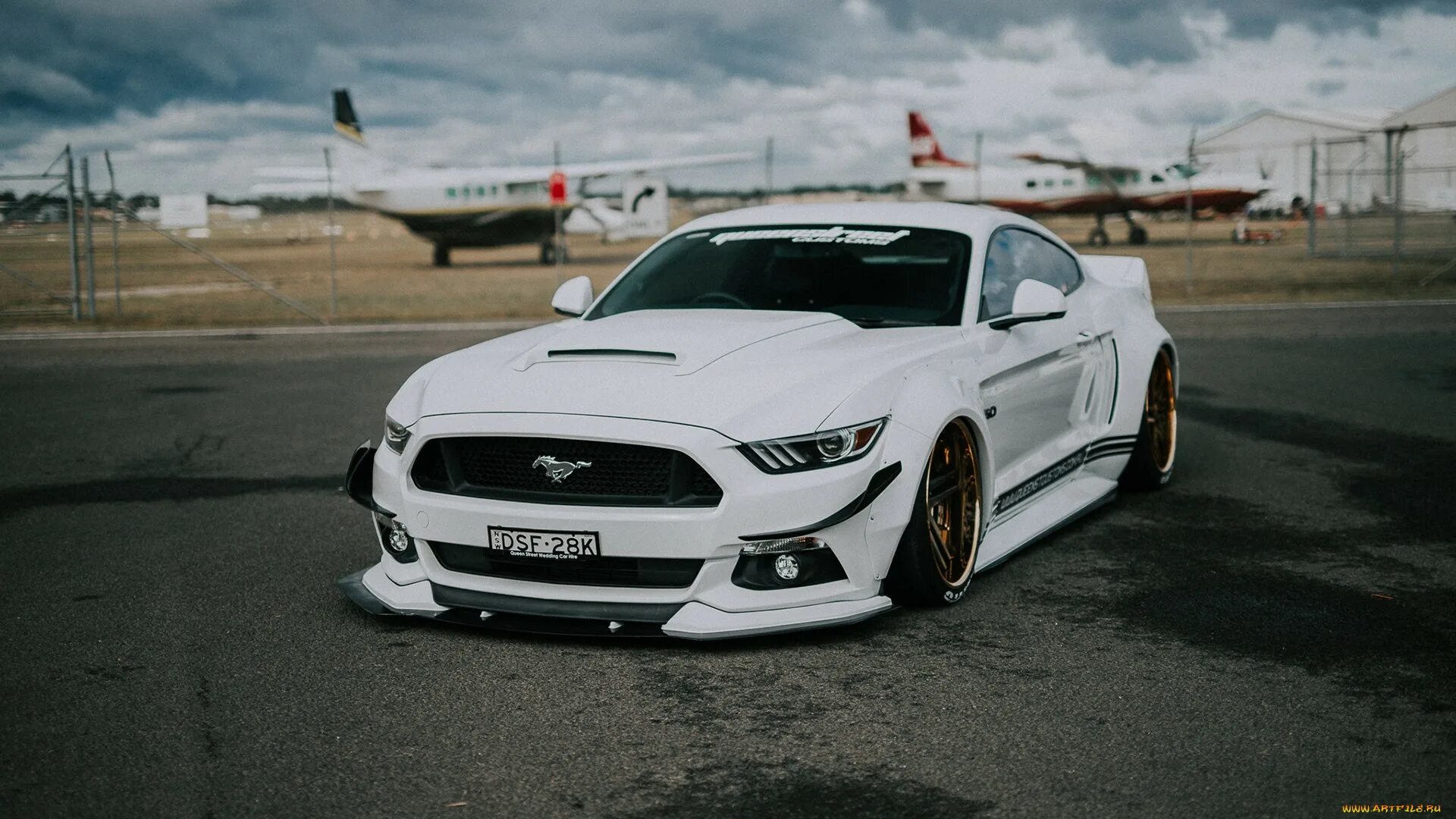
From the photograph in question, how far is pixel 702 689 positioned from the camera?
163 inches

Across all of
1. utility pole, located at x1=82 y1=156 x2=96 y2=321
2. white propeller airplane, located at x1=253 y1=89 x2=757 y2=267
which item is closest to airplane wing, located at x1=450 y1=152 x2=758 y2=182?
white propeller airplane, located at x1=253 y1=89 x2=757 y2=267

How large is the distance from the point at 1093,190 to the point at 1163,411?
39.9 m

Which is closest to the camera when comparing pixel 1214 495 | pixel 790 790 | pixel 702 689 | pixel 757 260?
pixel 790 790

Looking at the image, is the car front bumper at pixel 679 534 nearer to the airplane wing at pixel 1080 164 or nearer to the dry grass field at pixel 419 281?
the dry grass field at pixel 419 281

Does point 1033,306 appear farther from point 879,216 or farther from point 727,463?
point 727,463

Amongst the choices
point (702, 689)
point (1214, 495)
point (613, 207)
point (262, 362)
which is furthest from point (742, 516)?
point (613, 207)

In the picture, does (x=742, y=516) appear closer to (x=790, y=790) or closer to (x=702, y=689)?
(x=702, y=689)

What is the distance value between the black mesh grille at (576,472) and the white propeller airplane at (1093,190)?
1550 inches

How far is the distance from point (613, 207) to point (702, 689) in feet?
185

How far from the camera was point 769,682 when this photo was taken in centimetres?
420

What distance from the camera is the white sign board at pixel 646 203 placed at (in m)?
35.1

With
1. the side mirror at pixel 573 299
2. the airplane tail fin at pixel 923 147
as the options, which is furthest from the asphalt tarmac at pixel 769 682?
the airplane tail fin at pixel 923 147

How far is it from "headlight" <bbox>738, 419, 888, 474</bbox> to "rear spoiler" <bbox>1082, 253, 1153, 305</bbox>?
10.6 feet

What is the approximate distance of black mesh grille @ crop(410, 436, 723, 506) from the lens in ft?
14.4
